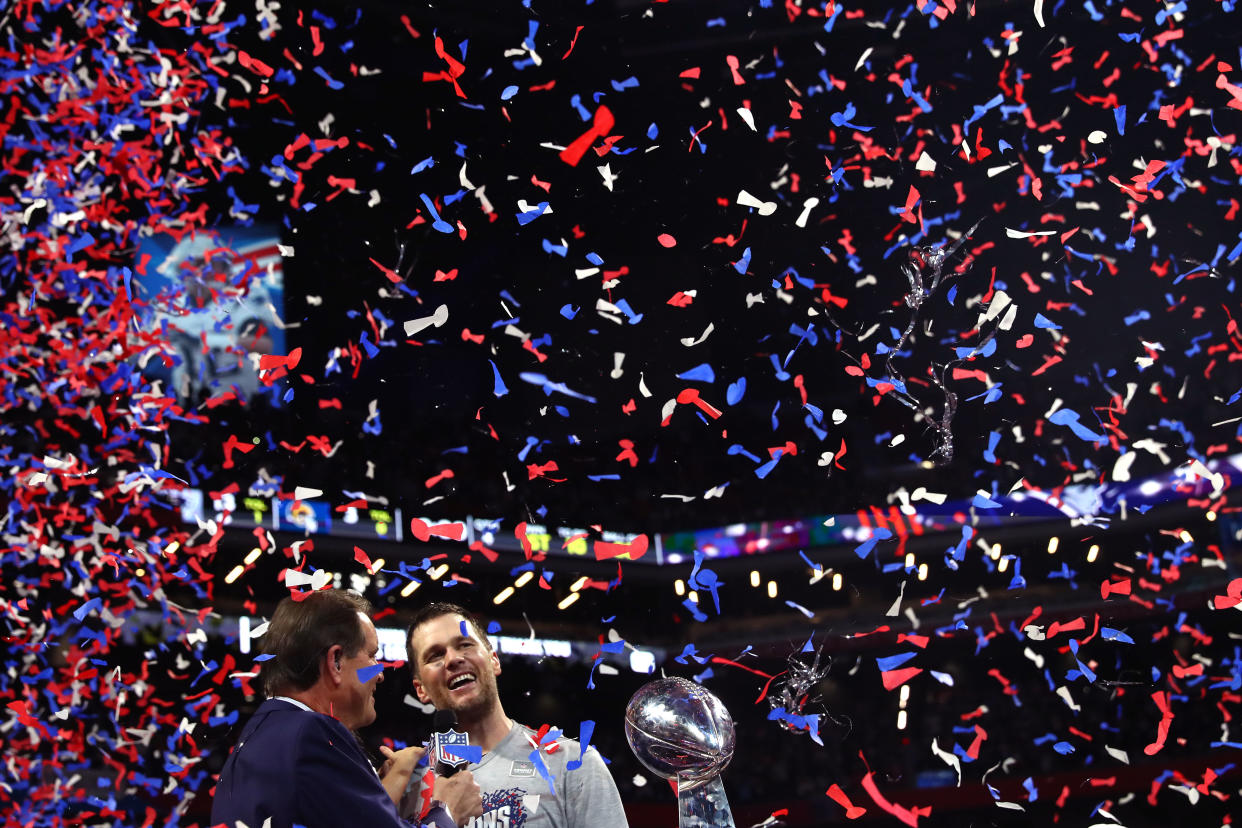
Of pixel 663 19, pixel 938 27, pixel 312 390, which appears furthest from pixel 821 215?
pixel 312 390

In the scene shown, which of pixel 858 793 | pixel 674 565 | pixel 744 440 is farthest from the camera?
pixel 674 565

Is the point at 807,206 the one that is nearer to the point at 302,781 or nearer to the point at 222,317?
the point at 302,781

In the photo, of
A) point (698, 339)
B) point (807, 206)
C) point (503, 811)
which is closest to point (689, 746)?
point (503, 811)

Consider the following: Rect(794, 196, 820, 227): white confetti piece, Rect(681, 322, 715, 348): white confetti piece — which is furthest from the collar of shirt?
Rect(681, 322, 715, 348): white confetti piece

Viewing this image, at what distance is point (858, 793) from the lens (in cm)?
841

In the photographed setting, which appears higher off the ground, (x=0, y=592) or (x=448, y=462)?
(x=448, y=462)

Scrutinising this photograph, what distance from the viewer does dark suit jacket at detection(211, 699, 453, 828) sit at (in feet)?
6.01

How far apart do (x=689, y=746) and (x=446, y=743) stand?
54 cm

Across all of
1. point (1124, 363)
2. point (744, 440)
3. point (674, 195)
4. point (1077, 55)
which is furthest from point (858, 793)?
point (1077, 55)

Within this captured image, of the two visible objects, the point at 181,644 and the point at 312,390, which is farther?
the point at 181,644

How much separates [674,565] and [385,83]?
23.0 feet

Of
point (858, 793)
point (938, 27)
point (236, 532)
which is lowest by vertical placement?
point (858, 793)

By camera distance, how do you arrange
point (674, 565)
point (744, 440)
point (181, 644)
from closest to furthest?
point (181, 644) < point (744, 440) < point (674, 565)

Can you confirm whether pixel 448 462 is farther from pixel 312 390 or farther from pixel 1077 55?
pixel 1077 55
